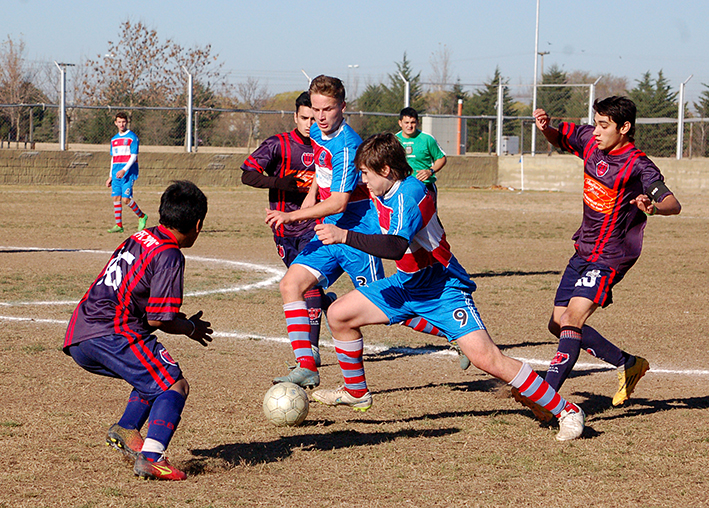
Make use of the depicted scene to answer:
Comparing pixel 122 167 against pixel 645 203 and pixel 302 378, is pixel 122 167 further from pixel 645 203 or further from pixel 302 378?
pixel 645 203

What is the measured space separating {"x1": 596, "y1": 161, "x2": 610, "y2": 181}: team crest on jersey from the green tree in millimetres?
23470

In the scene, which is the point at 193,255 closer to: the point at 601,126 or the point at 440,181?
the point at 601,126

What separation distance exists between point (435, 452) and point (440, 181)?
991 inches

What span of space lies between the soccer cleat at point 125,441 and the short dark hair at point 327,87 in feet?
8.75

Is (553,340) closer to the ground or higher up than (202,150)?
closer to the ground

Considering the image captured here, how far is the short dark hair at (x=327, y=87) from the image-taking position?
5.59 meters

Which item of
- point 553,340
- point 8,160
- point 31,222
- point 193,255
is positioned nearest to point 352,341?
point 553,340

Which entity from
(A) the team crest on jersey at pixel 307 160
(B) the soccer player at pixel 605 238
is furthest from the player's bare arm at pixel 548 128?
(A) the team crest on jersey at pixel 307 160

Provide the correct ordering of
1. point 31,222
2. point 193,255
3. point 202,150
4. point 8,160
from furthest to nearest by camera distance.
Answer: point 202,150, point 8,160, point 31,222, point 193,255

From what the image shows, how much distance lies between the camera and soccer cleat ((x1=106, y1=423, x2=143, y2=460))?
405 cm

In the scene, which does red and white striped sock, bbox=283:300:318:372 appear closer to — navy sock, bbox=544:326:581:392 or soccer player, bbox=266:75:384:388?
soccer player, bbox=266:75:384:388

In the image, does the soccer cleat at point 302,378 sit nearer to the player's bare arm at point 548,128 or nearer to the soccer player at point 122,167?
the player's bare arm at point 548,128

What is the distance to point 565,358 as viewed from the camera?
5.24m

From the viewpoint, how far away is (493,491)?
12.8 ft
